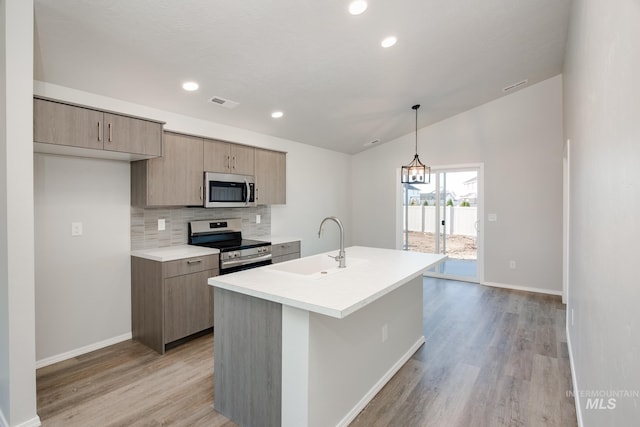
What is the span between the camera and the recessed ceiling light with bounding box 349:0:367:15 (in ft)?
7.49

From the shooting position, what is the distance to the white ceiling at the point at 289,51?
84.4 inches

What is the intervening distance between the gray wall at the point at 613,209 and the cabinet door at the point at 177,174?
3.16m

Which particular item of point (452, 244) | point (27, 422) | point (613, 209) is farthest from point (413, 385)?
point (452, 244)

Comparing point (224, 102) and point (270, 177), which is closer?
point (224, 102)

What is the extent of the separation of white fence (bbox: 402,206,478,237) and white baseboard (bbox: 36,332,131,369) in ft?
15.5

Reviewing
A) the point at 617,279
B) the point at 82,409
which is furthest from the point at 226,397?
the point at 617,279

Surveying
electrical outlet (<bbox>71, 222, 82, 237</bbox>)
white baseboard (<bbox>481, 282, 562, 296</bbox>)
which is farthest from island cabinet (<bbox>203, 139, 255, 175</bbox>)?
white baseboard (<bbox>481, 282, 562, 296</bbox>)

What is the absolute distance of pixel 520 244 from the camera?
16.4ft

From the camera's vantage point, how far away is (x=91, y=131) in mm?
2471

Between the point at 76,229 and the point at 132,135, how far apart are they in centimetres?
99

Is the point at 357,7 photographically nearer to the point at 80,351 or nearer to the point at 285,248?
the point at 285,248

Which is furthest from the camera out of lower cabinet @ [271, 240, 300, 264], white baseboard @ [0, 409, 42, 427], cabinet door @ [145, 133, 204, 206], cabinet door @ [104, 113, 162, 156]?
lower cabinet @ [271, 240, 300, 264]

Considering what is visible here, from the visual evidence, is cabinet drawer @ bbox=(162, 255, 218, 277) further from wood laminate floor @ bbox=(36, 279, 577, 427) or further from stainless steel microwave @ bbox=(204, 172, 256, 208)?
wood laminate floor @ bbox=(36, 279, 577, 427)

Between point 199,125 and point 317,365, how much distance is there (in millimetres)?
3007
